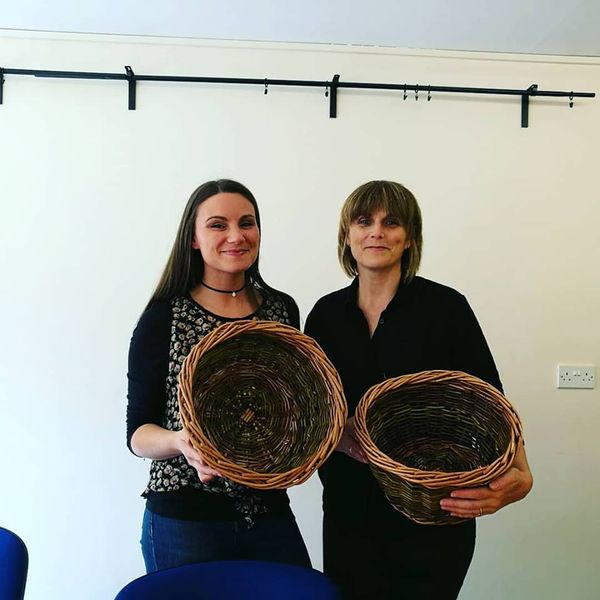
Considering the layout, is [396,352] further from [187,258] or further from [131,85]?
[131,85]

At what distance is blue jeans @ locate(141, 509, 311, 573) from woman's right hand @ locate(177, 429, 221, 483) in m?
0.20

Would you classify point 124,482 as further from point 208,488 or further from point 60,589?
point 208,488

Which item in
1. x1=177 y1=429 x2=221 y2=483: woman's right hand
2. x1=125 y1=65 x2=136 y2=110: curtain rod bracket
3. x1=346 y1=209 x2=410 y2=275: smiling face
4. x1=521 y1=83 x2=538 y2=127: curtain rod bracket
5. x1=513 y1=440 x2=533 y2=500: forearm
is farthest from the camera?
x1=521 y1=83 x2=538 y2=127: curtain rod bracket

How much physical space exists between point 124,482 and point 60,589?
14.9 inches

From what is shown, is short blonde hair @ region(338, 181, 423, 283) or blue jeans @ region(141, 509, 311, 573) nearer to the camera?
blue jeans @ region(141, 509, 311, 573)

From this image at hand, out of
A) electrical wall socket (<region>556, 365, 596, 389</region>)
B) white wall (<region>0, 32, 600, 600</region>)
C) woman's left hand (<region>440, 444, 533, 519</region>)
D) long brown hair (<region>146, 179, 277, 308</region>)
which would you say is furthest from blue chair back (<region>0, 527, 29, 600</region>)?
electrical wall socket (<region>556, 365, 596, 389</region>)

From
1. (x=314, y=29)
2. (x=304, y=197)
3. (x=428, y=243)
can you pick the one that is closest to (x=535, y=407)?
(x=428, y=243)

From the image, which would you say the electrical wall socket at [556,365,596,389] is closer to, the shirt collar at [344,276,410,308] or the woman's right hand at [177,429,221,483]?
the shirt collar at [344,276,410,308]

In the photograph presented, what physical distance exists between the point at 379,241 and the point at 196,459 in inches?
23.0

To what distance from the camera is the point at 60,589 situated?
1.74 meters

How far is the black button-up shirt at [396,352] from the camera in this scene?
44.1 inches

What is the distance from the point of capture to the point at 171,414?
103cm

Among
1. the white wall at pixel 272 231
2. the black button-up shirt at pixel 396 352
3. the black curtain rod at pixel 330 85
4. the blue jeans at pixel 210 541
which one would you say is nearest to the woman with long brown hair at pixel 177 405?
the blue jeans at pixel 210 541

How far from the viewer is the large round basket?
2.89 feet
